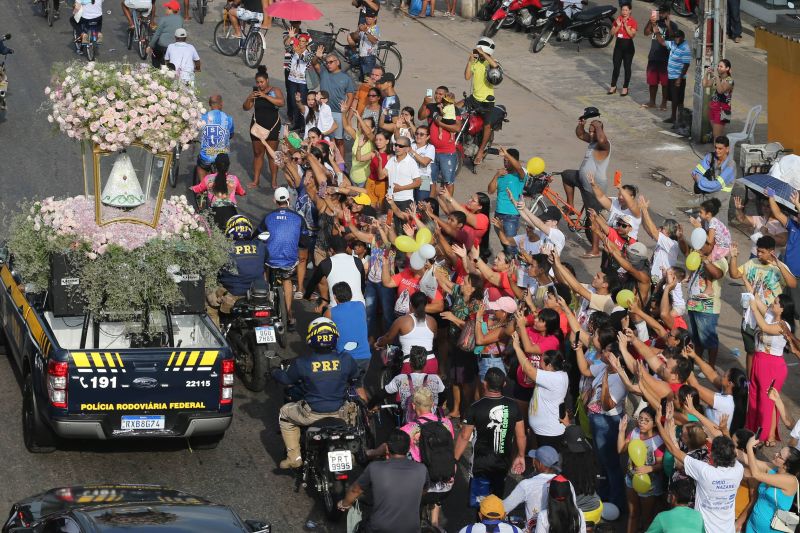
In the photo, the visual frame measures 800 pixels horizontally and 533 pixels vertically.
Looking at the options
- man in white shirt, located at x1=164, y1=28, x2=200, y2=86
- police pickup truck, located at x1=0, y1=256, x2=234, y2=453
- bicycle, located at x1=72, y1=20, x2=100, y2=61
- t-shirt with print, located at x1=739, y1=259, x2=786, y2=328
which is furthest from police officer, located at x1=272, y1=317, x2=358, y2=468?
bicycle, located at x1=72, y1=20, x2=100, y2=61

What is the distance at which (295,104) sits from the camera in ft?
71.2

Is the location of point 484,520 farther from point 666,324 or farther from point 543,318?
point 666,324

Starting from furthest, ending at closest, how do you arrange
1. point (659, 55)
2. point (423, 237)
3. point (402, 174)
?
point (659, 55)
point (402, 174)
point (423, 237)

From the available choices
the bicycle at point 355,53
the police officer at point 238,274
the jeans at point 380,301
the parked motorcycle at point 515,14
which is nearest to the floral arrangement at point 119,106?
the police officer at point 238,274

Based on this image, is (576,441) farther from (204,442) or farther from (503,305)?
(204,442)

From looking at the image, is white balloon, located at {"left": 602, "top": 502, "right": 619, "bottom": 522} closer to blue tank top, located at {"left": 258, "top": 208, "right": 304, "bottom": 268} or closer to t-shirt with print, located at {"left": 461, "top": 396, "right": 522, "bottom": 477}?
t-shirt with print, located at {"left": 461, "top": 396, "right": 522, "bottom": 477}

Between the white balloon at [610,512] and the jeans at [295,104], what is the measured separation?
1119cm

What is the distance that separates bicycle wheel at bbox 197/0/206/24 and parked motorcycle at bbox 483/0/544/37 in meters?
6.05

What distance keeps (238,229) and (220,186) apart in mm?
1785

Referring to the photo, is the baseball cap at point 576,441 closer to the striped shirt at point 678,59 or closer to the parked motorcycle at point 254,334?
the parked motorcycle at point 254,334

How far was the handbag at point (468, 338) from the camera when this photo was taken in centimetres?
1241

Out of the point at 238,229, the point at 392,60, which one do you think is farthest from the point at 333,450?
the point at 392,60

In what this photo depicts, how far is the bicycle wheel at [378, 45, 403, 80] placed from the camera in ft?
81.3

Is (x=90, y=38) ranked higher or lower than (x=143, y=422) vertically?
lower
